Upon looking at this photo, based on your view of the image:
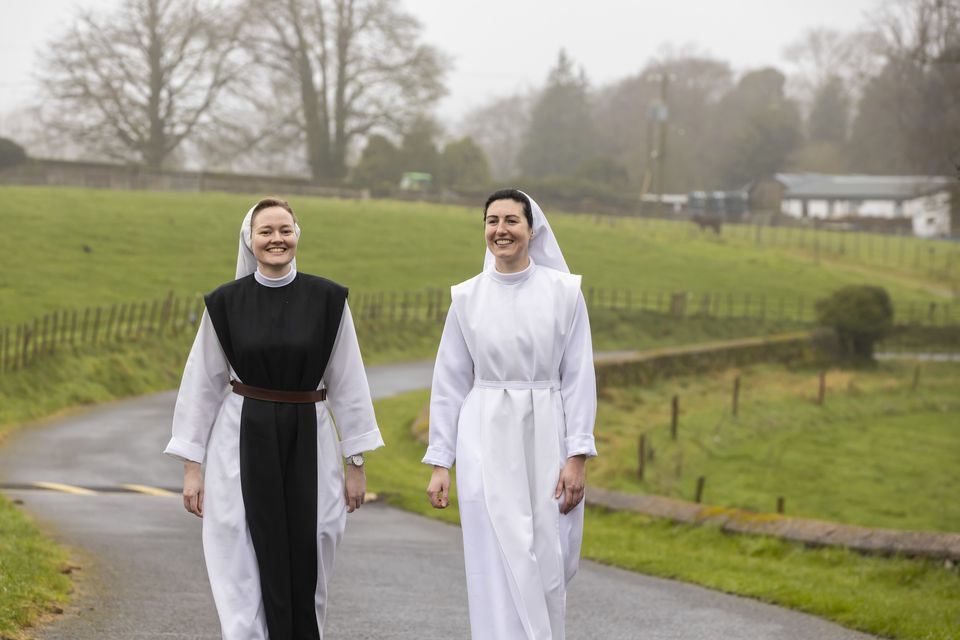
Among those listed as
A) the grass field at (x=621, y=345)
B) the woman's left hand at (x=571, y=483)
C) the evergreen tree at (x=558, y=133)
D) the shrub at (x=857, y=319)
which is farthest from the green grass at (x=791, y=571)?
the evergreen tree at (x=558, y=133)

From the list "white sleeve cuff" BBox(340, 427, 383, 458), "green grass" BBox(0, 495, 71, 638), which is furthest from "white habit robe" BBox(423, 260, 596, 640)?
"green grass" BBox(0, 495, 71, 638)

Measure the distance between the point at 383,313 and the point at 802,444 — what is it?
16.0 meters

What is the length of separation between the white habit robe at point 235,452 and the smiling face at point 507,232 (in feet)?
2.39

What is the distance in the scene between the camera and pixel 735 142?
328 feet

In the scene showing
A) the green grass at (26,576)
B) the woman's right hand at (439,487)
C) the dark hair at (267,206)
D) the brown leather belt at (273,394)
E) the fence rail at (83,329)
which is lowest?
the fence rail at (83,329)

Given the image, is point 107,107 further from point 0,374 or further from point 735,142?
point 735,142

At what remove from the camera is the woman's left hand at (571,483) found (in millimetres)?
6016

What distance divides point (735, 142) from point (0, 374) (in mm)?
82579

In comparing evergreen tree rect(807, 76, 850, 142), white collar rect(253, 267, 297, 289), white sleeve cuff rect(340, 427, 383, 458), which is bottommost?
white sleeve cuff rect(340, 427, 383, 458)

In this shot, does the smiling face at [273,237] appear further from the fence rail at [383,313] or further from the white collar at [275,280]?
the fence rail at [383,313]

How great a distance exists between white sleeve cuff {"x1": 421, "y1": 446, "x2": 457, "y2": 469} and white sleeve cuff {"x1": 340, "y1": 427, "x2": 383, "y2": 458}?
0.76 ft

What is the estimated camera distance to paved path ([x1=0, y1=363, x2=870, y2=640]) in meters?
7.66

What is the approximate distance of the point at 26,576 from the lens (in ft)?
27.3

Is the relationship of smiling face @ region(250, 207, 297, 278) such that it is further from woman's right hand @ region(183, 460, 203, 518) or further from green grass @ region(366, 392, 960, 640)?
green grass @ region(366, 392, 960, 640)
